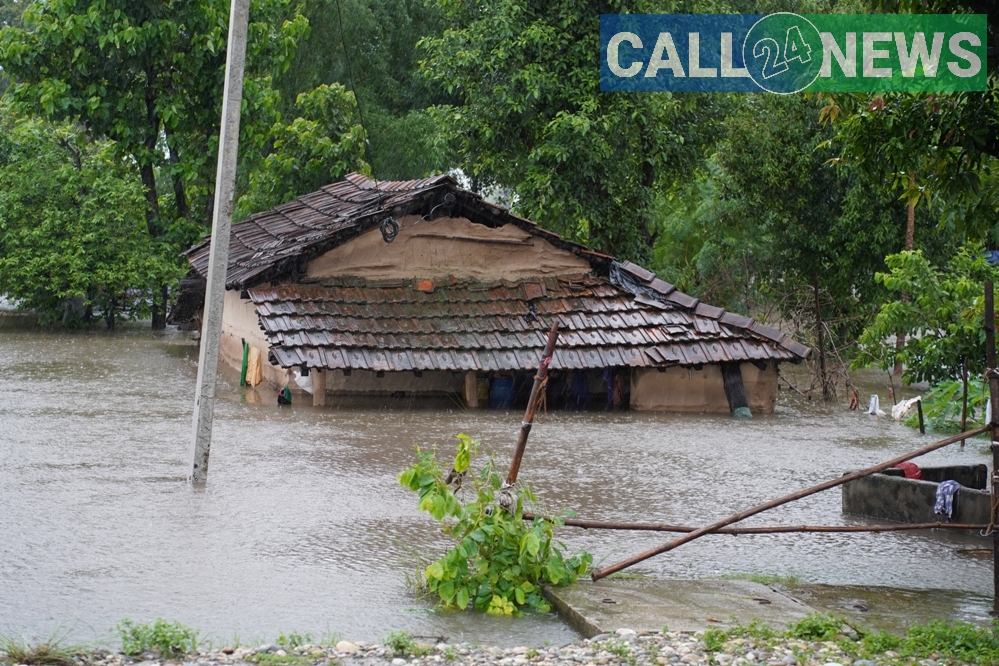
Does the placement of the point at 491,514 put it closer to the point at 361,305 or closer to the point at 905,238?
the point at 361,305

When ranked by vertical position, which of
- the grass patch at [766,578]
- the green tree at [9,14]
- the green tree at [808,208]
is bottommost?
the grass patch at [766,578]

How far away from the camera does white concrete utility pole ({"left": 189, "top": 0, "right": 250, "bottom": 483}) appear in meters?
10.1

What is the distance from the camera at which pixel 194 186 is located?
2791cm

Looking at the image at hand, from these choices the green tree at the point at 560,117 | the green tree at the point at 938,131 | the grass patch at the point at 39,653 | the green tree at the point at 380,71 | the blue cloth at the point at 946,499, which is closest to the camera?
the grass patch at the point at 39,653

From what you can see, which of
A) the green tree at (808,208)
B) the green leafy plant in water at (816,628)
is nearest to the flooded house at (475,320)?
the green tree at (808,208)

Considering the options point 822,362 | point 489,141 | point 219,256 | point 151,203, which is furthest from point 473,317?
point 151,203

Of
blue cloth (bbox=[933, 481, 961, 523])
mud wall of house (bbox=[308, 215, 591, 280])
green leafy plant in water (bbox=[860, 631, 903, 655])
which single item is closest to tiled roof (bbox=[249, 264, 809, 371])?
mud wall of house (bbox=[308, 215, 591, 280])

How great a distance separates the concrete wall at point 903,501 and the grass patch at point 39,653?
663 cm

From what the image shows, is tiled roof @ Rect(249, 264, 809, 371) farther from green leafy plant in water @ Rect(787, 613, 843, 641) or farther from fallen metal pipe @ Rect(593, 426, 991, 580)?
green leafy plant in water @ Rect(787, 613, 843, 641)

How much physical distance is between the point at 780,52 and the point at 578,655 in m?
15.9

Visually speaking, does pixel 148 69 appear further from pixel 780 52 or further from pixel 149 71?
pixel 780 52

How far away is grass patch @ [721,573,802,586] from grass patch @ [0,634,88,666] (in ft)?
13.6

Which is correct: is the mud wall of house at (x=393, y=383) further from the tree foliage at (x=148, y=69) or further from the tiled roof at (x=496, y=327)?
the tree foliage at (x=148, y=69)

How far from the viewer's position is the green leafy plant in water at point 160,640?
5.57 metres
